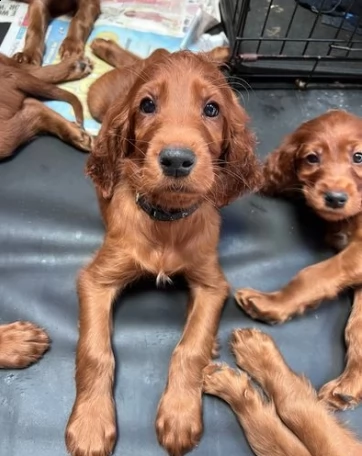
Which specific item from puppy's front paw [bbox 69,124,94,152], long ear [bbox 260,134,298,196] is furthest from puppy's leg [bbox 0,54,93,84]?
long ear [bbox 260,134,298,196]

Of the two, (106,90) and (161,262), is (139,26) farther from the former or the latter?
(161,262)

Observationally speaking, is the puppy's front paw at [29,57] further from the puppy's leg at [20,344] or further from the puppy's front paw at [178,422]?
the puppy's front paw at [178,422]

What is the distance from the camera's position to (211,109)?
5.61 ft

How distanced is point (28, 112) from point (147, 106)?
3.16 feet

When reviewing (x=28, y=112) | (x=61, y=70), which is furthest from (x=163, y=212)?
(x=61, y=70)

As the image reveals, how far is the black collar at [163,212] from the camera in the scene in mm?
1820

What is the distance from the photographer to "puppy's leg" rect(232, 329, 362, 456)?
1731 mm

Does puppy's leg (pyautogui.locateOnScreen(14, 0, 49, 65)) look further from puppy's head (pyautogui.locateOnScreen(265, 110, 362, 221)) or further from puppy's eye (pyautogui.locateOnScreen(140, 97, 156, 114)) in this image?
puppy's head (pyautogui.locateOnScreen(265, 110, 362, 221))

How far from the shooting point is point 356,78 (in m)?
3.00

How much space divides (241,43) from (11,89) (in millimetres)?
1294

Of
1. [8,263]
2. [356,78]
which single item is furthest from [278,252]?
[356,78]

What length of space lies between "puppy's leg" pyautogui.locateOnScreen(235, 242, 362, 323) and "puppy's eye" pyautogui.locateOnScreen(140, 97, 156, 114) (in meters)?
0.80

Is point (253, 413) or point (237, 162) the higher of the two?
point (237, 162)

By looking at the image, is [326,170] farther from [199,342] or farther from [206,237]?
[199,342]
